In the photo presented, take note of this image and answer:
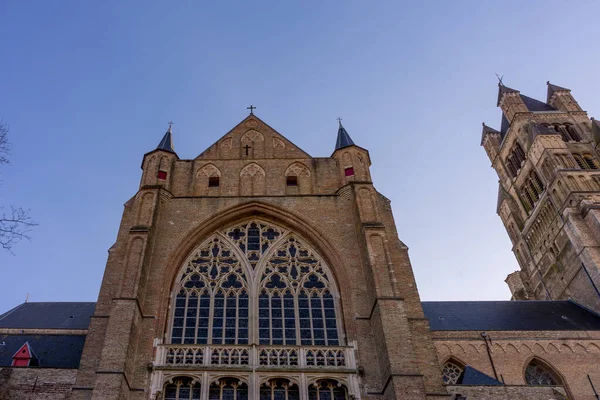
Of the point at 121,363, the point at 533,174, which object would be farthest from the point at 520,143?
the point at 121,363

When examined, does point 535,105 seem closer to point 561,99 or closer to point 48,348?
point 561,99

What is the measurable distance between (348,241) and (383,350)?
427cm

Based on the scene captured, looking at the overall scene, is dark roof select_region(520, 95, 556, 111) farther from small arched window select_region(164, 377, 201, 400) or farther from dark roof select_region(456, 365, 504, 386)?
small arched window select_region(164, 377, 201, 400)

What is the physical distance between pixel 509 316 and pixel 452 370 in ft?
16.6

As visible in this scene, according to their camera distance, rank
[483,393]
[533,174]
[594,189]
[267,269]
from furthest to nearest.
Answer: [533,174], [594,189], [267,269], [483,393]

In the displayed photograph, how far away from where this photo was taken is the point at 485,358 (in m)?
18.9

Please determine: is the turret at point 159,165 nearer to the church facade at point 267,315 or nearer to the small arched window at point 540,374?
the church facade at point 267,315

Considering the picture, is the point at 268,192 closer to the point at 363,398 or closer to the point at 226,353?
the point at 226,353

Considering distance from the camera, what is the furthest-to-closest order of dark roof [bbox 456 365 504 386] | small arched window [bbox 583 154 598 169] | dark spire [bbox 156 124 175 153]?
small arched window [bbox 583 154 598 169], dark spire [bbox 156 124 175 153], dark roof [bbox 456 365 504 386]

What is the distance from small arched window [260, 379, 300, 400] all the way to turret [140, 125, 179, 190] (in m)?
8.05

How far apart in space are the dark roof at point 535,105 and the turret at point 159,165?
29.3 m

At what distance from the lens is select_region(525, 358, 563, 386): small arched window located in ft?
60.8

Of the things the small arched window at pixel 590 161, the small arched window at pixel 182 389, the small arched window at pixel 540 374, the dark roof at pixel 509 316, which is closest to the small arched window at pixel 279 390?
the small arched window at pixel 182 389

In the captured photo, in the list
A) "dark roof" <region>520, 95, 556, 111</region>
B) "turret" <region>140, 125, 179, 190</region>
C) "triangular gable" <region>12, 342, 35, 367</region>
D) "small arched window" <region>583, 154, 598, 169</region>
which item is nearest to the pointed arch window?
"turret" <region>140, 125, 179, 190</region>
